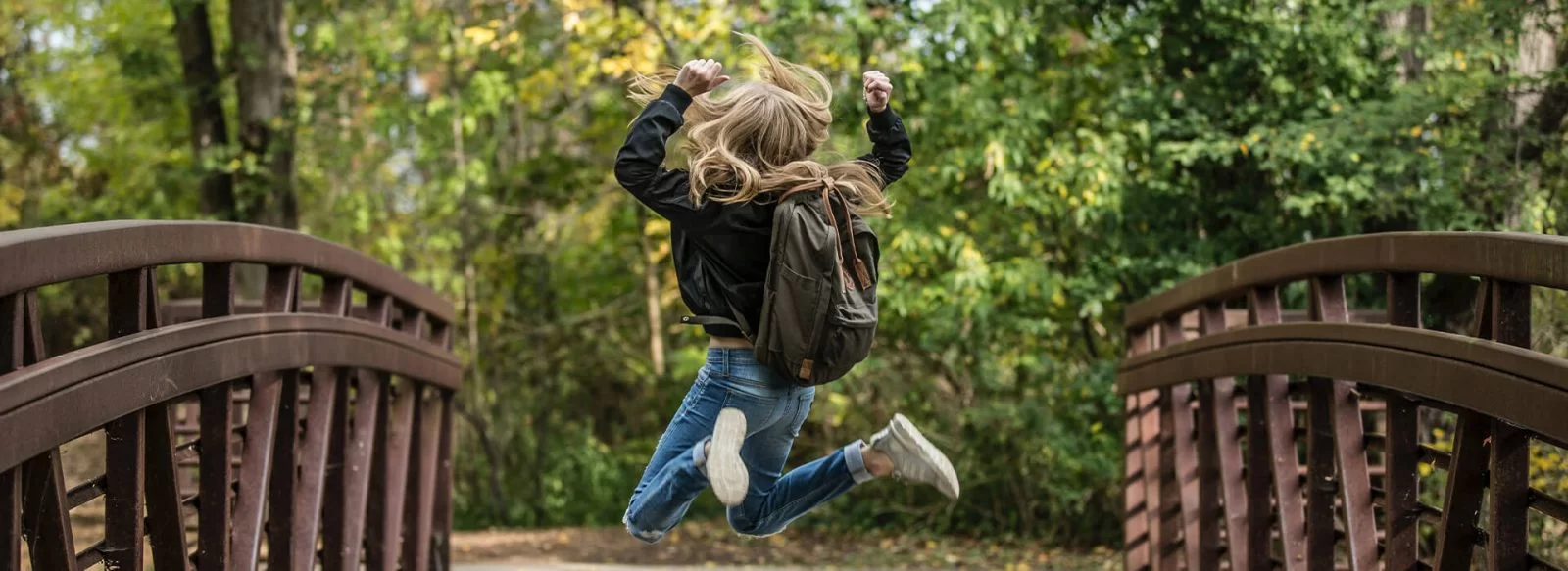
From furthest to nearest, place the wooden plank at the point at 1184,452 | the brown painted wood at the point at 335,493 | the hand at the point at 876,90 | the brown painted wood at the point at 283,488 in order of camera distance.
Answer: the wooden plank at the point at 1184,452 < the brown painted wood at the point at 335,493 < the brown painted wood at the point at 283,488 < the hand at the point at 876,90

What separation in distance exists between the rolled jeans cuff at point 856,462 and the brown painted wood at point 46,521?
189 centimetres

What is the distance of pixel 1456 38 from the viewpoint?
8281 mm

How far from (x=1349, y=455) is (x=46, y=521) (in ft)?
10.7

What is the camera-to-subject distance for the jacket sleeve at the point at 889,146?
4219 millimetres

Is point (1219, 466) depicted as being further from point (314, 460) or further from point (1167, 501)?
point (314, 460)

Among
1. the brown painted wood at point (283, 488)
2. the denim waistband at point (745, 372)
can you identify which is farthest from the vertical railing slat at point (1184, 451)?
the brown painted wood at point (283, 488)

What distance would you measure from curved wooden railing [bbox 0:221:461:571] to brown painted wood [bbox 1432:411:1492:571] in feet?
9.46

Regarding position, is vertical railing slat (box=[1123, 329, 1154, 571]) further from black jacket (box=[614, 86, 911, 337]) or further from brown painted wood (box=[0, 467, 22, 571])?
brown painted wood (box=[0, 467, 22, 571])

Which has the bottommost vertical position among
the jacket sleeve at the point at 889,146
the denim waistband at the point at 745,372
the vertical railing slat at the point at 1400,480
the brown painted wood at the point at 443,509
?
the brown painted wood at the point at 443,509

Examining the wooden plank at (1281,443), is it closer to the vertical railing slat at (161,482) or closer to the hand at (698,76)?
the hand at (698,76)

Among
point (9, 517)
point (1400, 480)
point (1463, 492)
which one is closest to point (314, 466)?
point (9, 517)

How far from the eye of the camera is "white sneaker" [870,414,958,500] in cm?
404

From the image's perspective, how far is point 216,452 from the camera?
4.05 metres

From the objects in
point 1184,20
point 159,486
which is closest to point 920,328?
point 1184,20
